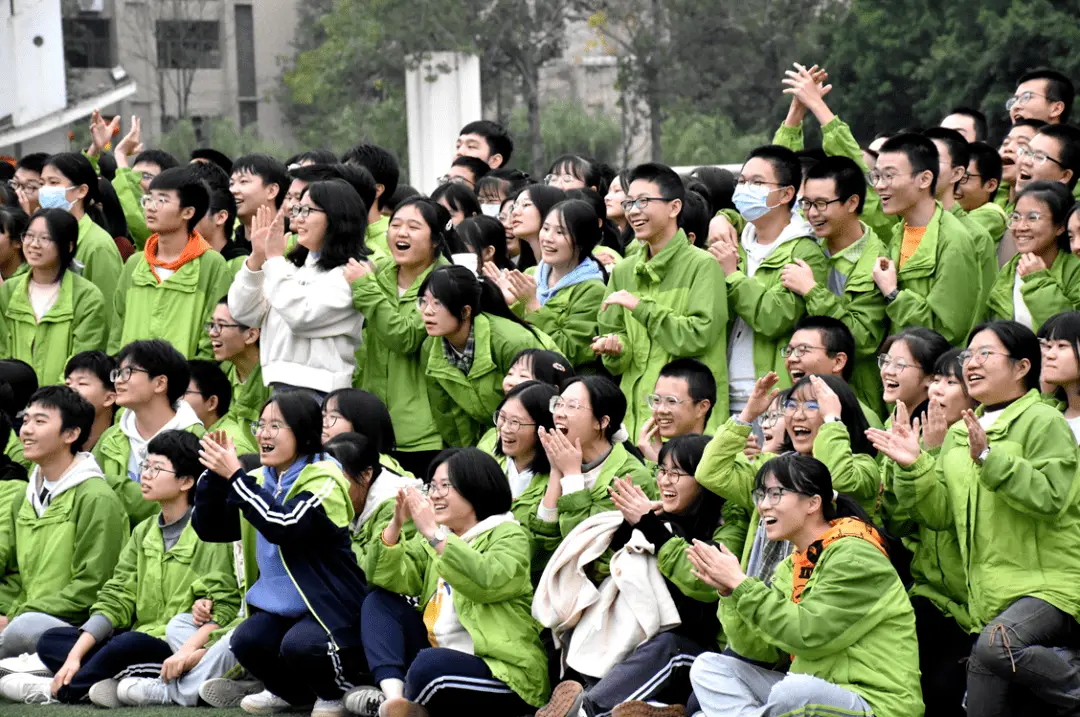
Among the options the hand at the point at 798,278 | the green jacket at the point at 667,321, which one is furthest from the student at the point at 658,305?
the hand at the point at 798,278

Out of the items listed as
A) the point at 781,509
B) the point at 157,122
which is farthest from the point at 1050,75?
the point at 157,122

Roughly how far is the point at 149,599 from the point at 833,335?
9.35 ft

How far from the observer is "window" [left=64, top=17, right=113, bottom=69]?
3644 centimetres

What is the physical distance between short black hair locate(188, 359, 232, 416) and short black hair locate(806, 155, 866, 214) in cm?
270

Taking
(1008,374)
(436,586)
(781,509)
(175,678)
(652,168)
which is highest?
(652,168)

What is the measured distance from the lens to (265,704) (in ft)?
20.2

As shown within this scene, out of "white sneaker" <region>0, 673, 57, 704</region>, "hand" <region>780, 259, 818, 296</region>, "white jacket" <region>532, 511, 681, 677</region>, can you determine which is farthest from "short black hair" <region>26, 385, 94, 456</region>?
"hand" <region>780, 259, 818, 296</region>

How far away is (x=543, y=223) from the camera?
7.20 m

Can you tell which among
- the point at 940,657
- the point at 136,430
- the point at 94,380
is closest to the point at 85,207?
the point at 94,380

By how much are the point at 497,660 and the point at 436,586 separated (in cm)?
46

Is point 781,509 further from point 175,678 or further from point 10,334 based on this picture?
point 10,334

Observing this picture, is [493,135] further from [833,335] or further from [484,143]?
[833,335]

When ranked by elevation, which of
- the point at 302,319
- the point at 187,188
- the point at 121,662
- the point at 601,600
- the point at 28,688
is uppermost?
the point at 187,188

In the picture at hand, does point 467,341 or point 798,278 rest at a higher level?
point 798,278
